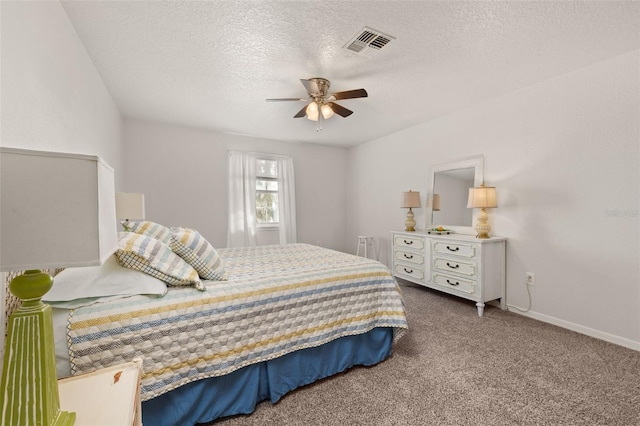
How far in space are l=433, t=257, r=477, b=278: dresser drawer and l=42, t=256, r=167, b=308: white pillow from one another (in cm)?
293

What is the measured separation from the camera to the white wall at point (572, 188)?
2275 mm

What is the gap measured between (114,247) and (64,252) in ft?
0.68

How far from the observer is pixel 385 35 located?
2.00 m

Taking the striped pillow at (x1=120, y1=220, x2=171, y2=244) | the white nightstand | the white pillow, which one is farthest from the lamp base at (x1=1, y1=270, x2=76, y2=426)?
the striped pillow at (x1=120, y1=220, x2=171, y2=244)

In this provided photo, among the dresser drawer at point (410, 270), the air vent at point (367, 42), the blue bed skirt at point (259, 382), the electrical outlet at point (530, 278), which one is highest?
the air vent at point (367, 42)

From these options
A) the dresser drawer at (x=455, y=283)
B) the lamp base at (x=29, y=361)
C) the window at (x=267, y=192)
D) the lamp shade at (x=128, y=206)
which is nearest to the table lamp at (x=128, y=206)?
the lamp shade at (x=128, y=206)

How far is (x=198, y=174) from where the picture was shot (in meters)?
4.32

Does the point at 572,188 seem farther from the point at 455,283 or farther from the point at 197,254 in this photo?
the point at 197,254

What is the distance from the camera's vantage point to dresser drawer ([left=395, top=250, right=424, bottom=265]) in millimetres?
3608

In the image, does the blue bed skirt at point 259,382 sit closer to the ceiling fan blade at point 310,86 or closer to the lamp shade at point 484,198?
the lamp shade at point 484,198

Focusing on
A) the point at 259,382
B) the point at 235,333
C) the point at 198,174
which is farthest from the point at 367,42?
the point at 198,174

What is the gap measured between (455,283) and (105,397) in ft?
10.6

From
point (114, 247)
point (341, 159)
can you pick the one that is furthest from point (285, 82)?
point (341, 159)

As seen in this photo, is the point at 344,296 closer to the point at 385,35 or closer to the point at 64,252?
the point at 64,252
